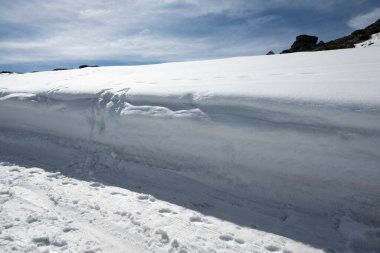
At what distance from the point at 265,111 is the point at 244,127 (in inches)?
10.6

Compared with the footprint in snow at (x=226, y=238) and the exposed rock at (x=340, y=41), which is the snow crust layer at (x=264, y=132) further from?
the exposed rock at (x=340, y=41)

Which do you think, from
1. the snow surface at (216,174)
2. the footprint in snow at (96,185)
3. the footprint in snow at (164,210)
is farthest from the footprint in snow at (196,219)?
the footprint in snow at (96,185)

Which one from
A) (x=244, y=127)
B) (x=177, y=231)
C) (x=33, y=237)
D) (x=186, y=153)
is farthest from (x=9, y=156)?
(x=244, y=127)

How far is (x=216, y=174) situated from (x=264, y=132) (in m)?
0.70

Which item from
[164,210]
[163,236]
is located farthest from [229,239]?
[164,210]

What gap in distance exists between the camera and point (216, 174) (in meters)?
3.03

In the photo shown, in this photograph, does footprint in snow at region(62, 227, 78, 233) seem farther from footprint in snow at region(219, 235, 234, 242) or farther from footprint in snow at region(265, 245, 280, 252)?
footprint in snow at region(265, 245, 280, 252)

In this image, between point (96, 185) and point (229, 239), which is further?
point (96, 185)

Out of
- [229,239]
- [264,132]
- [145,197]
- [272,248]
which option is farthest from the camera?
[145,197]

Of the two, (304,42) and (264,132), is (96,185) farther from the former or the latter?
(304,42)

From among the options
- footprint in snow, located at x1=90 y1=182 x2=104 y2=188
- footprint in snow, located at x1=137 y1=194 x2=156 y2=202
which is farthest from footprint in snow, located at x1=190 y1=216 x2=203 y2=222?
footprint in snow, located at x1=90 y1=182 x2=104 y2=188

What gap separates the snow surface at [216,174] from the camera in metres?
2.20

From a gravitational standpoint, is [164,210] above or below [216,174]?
below

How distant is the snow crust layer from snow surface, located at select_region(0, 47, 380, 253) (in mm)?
11
